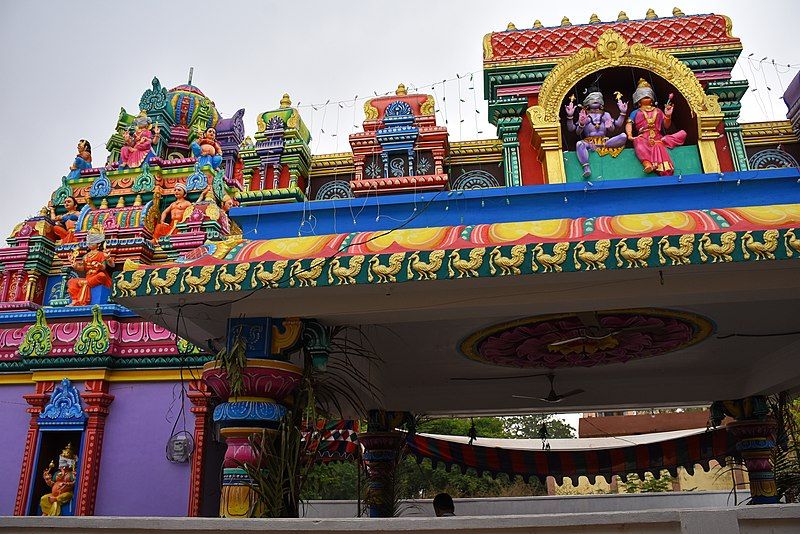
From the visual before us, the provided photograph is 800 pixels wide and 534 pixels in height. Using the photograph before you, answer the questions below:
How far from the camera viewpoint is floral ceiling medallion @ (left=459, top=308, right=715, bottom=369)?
6.46 meters

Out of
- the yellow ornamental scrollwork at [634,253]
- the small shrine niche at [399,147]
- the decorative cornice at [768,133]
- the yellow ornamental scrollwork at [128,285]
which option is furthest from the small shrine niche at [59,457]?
the decorative cornice at [768,133]

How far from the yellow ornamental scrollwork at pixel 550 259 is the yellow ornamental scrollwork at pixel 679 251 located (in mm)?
626

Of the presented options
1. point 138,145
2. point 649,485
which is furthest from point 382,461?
point 649,485

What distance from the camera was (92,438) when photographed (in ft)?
28.4

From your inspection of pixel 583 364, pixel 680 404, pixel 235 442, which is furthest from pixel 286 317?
pixel 680 404

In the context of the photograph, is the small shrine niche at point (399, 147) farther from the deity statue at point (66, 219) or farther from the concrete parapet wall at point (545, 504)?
the concrete parapet wall at point (545, 504)

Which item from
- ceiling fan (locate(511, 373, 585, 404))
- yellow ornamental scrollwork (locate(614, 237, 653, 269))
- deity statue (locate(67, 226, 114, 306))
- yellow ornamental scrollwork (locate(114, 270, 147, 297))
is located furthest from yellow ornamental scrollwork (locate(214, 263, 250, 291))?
deity statue (locate(67, 226, 114, 306))

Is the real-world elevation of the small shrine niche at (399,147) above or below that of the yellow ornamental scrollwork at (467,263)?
above

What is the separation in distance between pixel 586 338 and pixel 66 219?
32.1 ft

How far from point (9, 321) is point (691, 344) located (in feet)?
31.6

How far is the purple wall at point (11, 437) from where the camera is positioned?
28.6 ft

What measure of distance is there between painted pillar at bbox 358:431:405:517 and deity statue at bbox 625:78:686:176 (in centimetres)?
557

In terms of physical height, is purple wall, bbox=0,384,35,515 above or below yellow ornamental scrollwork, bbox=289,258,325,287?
below

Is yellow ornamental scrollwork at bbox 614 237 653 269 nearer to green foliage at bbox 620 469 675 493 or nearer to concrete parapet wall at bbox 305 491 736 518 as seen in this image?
concrete parapet wall at bbox 305 491 736 518
